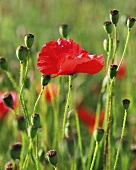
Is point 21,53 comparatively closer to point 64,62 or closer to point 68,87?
point 64,62

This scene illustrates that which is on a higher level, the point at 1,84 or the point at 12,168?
the point at 1,84

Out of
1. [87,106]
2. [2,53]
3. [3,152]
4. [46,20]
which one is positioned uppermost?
[46,20]

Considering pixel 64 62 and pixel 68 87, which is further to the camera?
pixel 68 87

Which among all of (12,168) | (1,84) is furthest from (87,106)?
(12,168)

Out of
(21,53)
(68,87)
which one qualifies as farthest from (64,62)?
(68,87)

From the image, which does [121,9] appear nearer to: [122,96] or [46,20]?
[46,20]

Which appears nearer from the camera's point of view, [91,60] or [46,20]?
[91,60]
